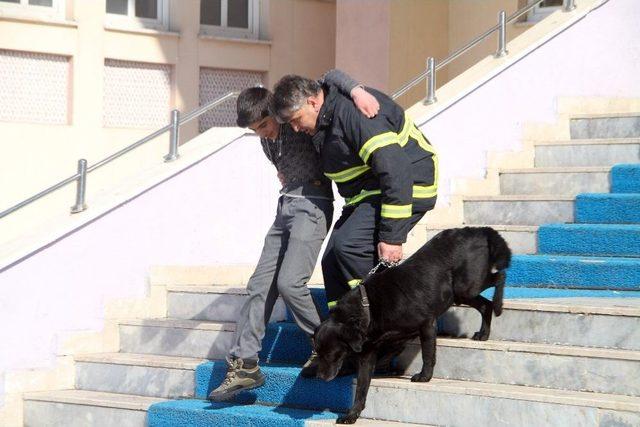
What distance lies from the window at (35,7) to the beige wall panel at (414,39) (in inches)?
128

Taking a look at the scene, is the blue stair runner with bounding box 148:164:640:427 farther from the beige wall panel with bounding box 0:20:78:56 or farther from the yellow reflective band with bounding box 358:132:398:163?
the beige wall panel with bounding box 0:20:78:56

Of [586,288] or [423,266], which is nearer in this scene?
[423,266]

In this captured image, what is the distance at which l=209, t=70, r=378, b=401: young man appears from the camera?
23.3 ft

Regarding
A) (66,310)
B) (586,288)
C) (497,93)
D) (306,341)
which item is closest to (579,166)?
(497,93)

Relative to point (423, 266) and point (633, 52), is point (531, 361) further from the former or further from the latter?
point (633, 52)

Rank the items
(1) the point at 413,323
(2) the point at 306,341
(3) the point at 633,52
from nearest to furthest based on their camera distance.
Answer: (1) the point at 413,323, (2) the point at 306,341, (3) the point at 633,52

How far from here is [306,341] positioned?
7805mm

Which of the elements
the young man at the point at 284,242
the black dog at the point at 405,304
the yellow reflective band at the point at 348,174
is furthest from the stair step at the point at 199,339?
the yellow reflective band at the point at 348,174

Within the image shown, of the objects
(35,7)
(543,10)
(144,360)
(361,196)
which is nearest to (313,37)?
(543,10)

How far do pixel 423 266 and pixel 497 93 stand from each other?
11.7ft

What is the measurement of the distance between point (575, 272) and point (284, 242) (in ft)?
6.24

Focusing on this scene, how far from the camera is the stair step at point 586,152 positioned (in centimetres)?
935

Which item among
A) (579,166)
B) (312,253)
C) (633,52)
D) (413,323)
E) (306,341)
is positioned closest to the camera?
(413,323)

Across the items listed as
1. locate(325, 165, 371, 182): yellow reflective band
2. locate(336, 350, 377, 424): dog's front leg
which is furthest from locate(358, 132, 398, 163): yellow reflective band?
locate(336, 350, 377, 424): dog's front leg
